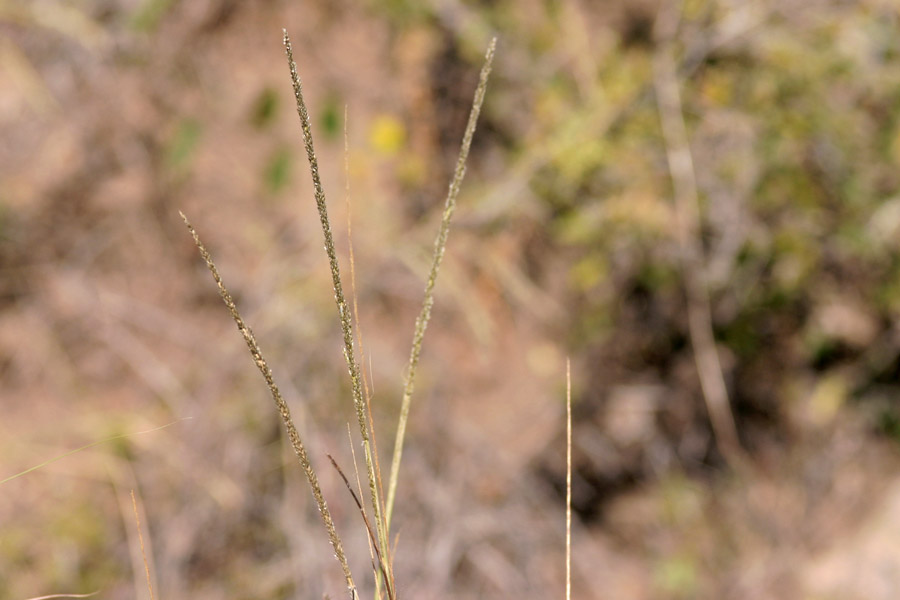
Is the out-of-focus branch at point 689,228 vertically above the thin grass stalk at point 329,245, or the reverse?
the out-of-focus branch at point 689,228

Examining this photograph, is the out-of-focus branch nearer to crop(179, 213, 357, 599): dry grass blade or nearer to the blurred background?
the blurred background

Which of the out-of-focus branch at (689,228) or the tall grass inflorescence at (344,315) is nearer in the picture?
the tall grass inflorescence at (344,315)

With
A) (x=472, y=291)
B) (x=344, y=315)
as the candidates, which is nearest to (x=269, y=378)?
(x=344, y=315)

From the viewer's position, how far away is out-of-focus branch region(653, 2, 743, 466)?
195 cm

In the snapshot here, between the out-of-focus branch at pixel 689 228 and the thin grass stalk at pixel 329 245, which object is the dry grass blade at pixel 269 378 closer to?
the thin grass stalk at pixel 329 245

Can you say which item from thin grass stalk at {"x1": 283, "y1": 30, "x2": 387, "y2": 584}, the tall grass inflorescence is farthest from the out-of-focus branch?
thin grass stalk at {"x1": 283, "y1": 30, "x2": 387, "y2": 584}

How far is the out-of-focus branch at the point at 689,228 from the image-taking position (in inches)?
76.6

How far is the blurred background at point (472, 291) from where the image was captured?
1.96m

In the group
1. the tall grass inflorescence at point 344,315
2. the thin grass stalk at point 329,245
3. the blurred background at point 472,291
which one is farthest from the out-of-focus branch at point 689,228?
the thin grass stalk at point 329,245

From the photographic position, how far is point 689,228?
202 cm

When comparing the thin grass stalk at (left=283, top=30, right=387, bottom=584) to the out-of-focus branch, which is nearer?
the thin grass stalk at (left=283, top=30, right=387, bottom=584)

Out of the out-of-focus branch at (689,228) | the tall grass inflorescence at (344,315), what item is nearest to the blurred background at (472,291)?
the out-of-focus branch at (689,228)

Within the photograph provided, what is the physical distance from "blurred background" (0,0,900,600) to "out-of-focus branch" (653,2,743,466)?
0.01 metres

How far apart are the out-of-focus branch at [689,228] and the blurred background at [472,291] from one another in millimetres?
10
